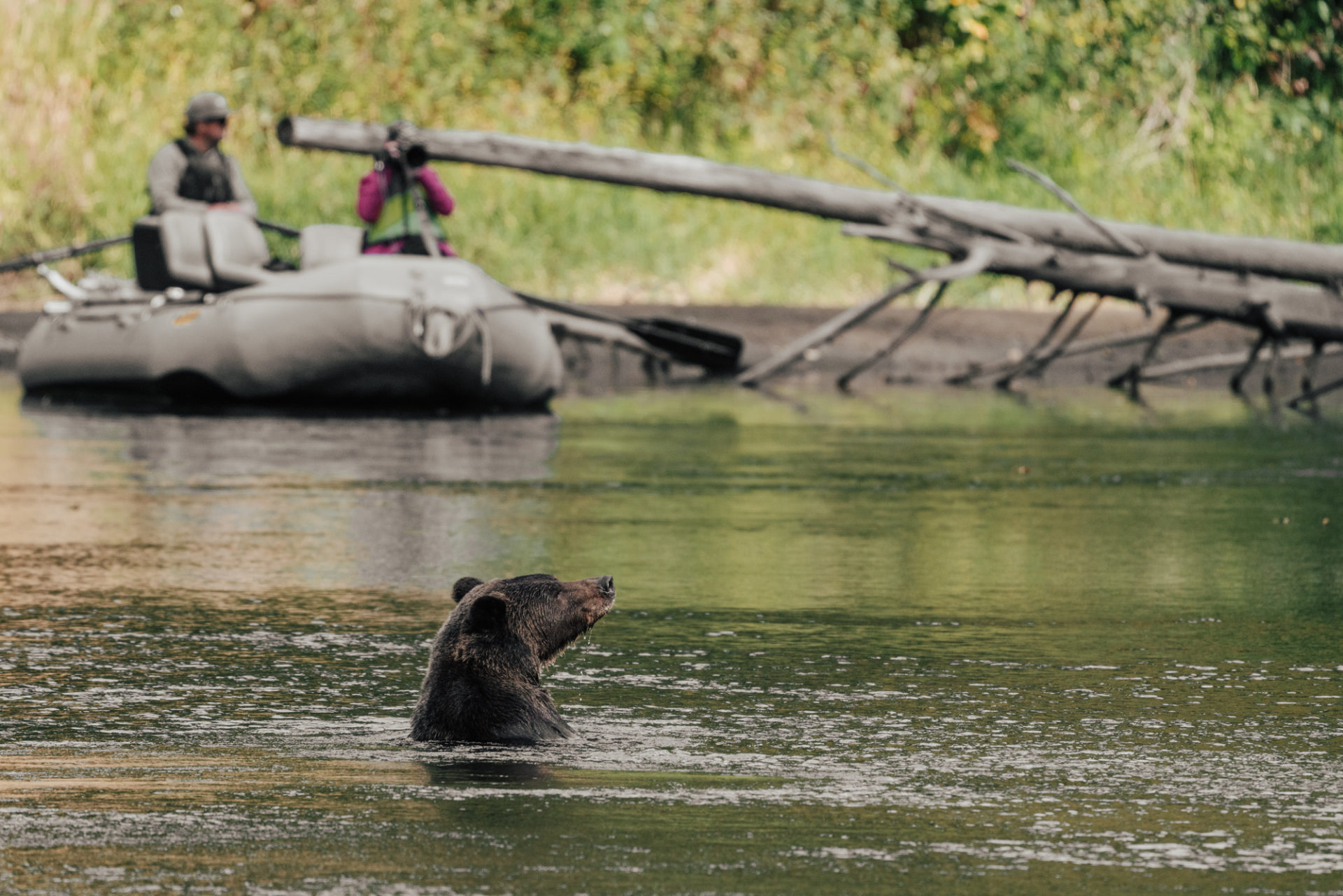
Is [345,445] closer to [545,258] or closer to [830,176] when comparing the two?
[545,258]

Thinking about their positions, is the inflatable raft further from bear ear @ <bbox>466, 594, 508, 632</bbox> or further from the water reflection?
bear ear @ <bbox>466, 594, 508, 632</bbox>

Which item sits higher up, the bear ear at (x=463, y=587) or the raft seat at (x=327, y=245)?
the raft seat at (x=327, y=245)

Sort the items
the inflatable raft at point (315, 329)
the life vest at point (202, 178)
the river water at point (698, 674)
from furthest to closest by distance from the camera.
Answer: the life vest at point (202, 178) → the inflatable raft at point (315, 329) → the river water at point (698, 674)

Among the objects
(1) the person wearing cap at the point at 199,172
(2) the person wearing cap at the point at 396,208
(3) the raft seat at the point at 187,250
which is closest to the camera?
(2) the person wearing cap at the point at 396,208

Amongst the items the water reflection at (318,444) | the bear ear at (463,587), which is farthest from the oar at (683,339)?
the bear ear at (463,587)

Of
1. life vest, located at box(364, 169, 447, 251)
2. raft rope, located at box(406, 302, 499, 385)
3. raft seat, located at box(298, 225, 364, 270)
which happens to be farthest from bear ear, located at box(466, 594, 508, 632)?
raft seat, located at box(298, 225, 364, 270)

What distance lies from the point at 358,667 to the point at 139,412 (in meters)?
10.5

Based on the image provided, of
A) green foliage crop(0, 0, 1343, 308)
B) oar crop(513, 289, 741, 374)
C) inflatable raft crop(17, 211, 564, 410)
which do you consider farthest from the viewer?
green foliage crop(0, 0, 1343, 308)

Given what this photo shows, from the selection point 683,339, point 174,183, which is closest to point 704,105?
point 683,339

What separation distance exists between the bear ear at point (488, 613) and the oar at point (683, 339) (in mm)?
14309

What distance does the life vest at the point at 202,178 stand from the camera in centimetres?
1730

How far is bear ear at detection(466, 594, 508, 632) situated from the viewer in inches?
196

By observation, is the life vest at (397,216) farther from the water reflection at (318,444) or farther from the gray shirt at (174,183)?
the water reflection at (318,444)

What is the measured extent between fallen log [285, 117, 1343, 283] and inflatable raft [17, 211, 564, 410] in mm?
2221
